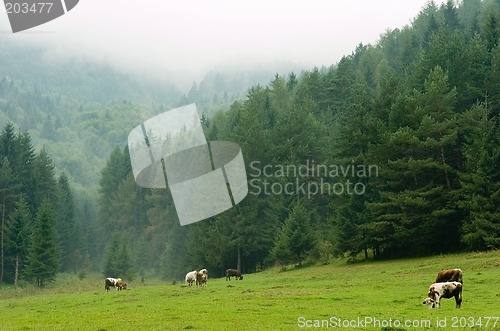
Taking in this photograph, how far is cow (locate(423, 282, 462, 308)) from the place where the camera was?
22297mm

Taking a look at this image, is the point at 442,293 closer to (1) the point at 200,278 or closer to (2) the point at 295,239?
(1) the point at 200,278

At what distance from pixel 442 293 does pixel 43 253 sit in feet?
187

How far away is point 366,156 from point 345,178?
11.8ft

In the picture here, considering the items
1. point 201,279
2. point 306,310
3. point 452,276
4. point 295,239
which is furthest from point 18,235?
point 452,276

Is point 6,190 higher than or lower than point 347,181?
higher

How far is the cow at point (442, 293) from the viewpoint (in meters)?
22.3

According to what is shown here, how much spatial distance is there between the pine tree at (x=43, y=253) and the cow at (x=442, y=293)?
56584 mm

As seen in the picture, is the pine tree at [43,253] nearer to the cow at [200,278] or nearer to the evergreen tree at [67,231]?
the evergreen tree at [67,231]

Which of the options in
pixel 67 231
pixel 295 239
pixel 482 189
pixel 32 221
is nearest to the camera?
pixel 482 189

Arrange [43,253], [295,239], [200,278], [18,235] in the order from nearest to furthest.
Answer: [200,278]
[295,239]
[43,253]
[18,235]

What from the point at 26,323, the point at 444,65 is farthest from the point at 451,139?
the point at 26,323

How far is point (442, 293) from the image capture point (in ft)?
74.2

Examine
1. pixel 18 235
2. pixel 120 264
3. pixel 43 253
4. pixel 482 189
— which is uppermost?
pixel 18 235

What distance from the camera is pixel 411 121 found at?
5250cm
